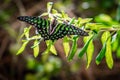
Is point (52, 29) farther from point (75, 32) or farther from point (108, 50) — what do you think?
point (108, 50)

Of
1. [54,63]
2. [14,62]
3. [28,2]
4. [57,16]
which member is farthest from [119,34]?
[28,2]

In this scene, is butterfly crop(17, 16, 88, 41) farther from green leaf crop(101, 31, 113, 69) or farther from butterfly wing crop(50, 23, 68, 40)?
green leaf crop(101, 31, 113, 69)

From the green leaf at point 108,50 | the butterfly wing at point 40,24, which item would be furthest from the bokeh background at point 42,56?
the butterfly wing at point 40,24

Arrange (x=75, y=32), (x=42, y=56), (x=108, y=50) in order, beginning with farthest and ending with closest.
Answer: (x=42, y=56), (x=108, y=50), (x=75, y=32)

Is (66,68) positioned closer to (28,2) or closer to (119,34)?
(28,2)

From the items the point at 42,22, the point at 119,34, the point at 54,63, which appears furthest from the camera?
the point at 54,63

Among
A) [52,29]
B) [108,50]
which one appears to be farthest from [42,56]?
[52,29]

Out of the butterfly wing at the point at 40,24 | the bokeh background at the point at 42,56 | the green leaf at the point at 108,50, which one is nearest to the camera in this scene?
the butterfly wing at the point at 40,24

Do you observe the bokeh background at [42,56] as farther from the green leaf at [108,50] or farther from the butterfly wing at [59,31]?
the butterfly wing at [59,31]

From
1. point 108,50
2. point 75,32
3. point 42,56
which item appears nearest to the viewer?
point 75,32
